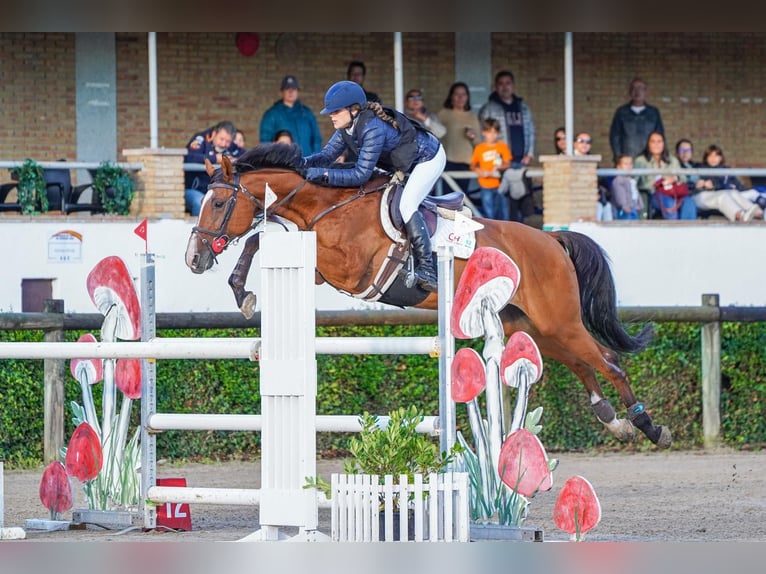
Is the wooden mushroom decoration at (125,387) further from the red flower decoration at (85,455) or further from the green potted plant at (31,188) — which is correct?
the green potted plant at (31,188)

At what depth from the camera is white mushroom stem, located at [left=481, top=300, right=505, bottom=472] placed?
22.0ft

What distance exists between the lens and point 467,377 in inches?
253

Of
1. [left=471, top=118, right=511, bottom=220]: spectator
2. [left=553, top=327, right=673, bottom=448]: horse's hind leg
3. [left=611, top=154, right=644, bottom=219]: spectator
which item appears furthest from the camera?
[left=611, top=154, right=644, bottom=219]: spectator

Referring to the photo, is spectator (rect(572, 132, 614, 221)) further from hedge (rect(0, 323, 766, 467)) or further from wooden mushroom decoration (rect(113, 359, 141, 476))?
wooden mushroom decoration (rect(113, 359, 141, 476))

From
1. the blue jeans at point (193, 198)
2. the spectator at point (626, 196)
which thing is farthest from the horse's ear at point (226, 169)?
the spectator at point (626, 196)

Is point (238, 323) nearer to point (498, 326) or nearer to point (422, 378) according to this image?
point (422, 378)

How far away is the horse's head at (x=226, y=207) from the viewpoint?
7.77 meters

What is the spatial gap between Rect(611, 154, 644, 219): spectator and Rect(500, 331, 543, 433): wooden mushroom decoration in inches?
294

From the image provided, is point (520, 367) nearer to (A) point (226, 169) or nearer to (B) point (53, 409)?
(A) point (226, 169)

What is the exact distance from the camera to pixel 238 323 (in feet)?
34.6

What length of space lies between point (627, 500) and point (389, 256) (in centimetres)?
221

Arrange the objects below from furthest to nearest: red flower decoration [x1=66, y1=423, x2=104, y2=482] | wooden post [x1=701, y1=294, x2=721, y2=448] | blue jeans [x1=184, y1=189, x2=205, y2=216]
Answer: blue jeans [x1=184, y1=189, x2=205, y2=216] < wooden post [x1=701, y1=294, x2=721, y2=448] < red flower decoration [x1=66, y1=423, x2=104, y2=482]

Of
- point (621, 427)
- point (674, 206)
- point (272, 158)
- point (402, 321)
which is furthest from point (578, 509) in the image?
point (674, 206)

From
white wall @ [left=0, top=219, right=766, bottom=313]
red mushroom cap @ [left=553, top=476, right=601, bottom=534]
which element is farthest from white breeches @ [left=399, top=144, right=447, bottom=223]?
white wall @ [left=0, top=219, right=766, bottom=313]
